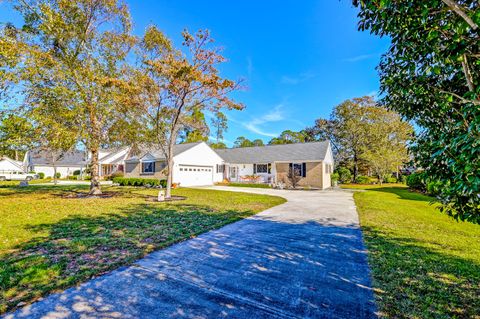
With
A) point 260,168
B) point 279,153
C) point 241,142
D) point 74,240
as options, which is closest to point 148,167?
point 260,168

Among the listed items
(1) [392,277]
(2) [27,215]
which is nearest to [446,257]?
(1) [392,277]

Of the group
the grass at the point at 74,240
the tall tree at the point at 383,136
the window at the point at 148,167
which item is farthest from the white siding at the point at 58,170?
the tall tree at the point at 383,136

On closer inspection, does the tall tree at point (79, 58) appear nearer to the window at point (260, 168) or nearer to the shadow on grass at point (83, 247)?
the shadow on grass at point (83, 247)

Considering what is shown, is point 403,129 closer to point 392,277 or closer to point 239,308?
point 392,277

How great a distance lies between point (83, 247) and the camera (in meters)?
4.99

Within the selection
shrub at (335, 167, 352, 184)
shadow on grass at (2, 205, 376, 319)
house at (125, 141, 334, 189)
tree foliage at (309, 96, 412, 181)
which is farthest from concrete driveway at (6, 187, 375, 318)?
shrub at (335, 167, 352, 184)

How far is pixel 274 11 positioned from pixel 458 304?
13.2 meters

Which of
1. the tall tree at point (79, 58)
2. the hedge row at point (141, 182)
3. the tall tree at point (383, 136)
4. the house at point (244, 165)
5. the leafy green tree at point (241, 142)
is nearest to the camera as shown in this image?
the tall tree at point (79, 58)

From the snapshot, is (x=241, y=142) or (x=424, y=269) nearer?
(x=424, y=269)

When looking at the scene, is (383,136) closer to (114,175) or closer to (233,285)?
(233,285)

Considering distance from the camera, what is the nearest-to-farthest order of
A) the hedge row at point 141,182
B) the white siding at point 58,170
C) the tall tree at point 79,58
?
the tall tree at point 79,58 → the hedge row at point 141,182 → the white siding at point 58,170

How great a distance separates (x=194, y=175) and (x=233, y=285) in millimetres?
22553

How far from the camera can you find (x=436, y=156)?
2352 millimetres

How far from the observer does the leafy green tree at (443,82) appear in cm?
203
